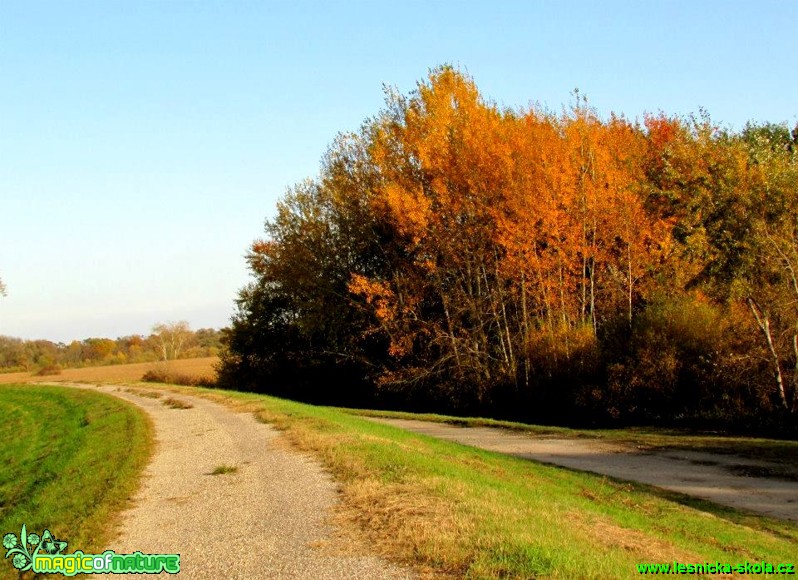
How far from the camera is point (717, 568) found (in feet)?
25.1

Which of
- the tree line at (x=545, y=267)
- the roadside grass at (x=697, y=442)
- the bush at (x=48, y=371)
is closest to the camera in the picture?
the roadside grass at (x=697, y=442)

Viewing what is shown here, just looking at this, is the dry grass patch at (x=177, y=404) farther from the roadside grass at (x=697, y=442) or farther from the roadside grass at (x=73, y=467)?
the roadside grass at (x=697, y=442)

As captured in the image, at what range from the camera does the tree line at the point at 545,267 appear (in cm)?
2052

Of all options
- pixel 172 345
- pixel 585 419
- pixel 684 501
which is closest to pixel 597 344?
pixel 585 419

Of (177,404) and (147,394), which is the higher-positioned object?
(147,394)

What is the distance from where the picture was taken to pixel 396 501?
8.72 metres

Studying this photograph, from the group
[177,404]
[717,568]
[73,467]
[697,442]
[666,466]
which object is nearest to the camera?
[717,568]

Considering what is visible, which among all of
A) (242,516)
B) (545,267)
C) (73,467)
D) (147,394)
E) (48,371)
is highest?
(545,267)

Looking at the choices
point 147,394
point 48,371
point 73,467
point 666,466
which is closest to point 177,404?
point 147,394

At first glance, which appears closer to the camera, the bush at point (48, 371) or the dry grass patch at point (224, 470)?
the dry grass patch at point (224, 470)

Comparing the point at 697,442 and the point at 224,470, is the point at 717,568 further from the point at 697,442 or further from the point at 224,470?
the point at 697,442

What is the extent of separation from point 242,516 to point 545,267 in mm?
21598

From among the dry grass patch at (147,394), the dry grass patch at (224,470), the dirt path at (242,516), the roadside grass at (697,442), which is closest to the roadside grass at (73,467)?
the dirt path at (242,516)

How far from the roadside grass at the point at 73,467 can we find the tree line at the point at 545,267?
1320cm
